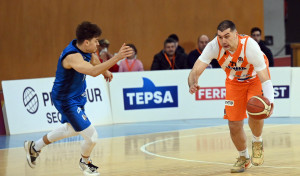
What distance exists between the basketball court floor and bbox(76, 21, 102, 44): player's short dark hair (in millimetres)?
1908

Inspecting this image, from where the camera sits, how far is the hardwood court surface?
7.93m

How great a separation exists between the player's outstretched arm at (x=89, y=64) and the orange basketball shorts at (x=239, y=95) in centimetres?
163

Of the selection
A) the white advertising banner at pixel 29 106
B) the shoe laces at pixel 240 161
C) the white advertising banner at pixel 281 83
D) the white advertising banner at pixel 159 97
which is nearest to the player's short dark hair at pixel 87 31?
the shoe laces at pixel 240 161

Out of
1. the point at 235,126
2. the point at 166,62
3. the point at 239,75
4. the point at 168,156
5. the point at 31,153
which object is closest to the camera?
the point at 239,75

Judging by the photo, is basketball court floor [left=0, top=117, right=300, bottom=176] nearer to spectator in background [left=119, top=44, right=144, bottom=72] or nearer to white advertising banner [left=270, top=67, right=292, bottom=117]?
white advertising banner [left=270, top=67, right=292, bottom=117]

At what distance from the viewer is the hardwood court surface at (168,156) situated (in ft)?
26.0

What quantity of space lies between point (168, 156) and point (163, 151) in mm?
513

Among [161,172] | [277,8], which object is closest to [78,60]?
[161,172]

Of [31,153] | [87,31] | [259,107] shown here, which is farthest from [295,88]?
[87,31]

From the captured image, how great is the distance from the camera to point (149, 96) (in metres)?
13.4

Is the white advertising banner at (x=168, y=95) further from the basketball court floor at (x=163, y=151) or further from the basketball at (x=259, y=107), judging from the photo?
the basketball at (x=259, y=107)

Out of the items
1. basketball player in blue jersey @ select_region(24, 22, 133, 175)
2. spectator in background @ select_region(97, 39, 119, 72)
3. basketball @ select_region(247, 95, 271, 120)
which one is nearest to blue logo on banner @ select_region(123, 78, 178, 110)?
spectator in background @ select_region(97, 39, 119, 72)

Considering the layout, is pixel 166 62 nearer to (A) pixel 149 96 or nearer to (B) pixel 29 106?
(A) pixel 149 96

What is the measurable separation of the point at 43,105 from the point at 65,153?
2880 mm
